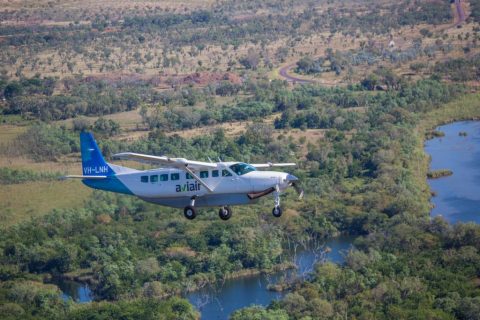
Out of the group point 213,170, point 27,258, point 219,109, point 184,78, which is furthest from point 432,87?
point 213,170

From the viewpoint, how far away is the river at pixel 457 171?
304 feet

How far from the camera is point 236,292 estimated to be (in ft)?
256

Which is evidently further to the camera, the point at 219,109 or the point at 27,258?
the point at 219,109

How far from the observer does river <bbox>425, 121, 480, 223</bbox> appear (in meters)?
92.8

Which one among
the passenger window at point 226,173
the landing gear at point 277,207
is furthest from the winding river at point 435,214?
the landing gear at point 277,207

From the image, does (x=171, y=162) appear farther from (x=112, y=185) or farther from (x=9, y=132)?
(x=9, y=132)

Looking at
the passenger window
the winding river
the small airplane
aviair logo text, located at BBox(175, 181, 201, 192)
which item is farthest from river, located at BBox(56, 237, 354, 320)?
the passenger window

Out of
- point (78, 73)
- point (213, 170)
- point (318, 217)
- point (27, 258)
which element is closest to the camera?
point (213, 170)

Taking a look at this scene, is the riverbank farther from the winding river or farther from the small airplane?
the small airplane

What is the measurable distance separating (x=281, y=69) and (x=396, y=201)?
78297 millimetres

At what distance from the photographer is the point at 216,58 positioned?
180 metres

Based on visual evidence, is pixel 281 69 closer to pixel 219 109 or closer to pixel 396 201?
pixel 219 109

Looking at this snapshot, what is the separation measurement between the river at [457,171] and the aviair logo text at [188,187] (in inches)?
1693

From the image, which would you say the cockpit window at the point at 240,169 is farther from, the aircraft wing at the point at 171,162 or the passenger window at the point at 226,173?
the aircraft wing at the point at 171,162
